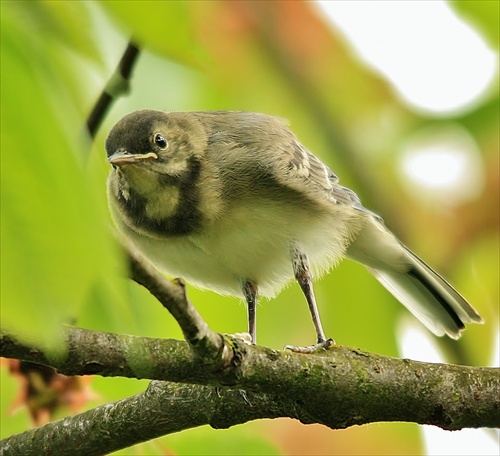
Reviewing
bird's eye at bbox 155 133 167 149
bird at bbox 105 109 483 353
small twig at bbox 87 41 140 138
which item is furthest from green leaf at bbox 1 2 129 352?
bird's eye at bbox 155 133 167 149

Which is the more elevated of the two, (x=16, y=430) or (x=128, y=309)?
(x=128, y=309)

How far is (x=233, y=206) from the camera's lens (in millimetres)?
4051

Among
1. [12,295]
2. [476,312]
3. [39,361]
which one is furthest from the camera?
[476,312]

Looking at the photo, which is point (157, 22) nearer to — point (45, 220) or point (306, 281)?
point (45, 220)

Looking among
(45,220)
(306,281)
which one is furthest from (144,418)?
(45,220)

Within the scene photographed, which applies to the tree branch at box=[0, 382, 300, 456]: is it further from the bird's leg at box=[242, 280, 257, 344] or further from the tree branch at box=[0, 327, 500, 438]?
the bird's leg at box=[242, 280, 257, 344]

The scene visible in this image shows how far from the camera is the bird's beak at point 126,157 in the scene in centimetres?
381

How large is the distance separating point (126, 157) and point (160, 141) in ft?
1.08

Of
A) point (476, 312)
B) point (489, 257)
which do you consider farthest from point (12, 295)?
point (476, 312)

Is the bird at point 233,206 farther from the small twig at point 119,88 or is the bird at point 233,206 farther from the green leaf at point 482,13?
the green leaf at point 482,13

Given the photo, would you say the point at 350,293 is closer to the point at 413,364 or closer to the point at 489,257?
the point at 413,364

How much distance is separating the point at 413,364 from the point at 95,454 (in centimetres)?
119

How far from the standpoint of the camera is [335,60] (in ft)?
12.3

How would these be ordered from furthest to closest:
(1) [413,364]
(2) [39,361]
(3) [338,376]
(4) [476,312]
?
(4) [476,312], (1) [413,364], (3) [338,376], (2) [39,361]
